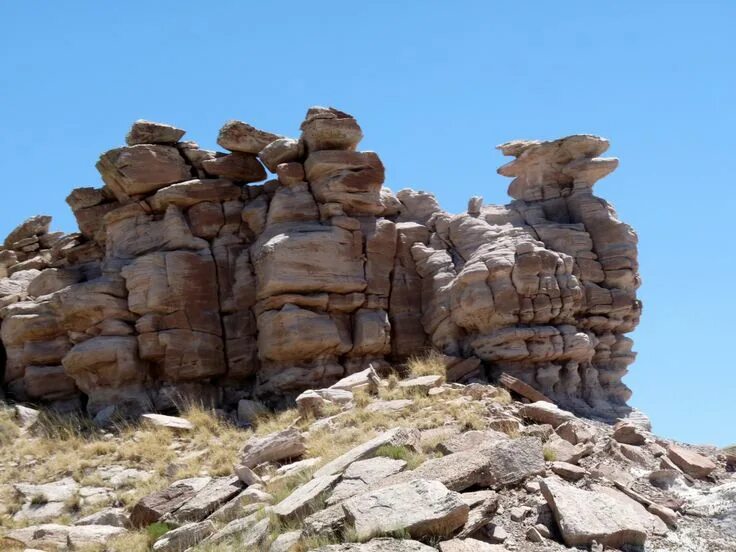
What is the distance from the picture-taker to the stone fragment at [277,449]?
15320 mm

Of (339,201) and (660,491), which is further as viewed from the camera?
(339,201)

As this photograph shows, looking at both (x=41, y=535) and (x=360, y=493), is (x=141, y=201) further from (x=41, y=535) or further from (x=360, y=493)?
(x=360, y=493)

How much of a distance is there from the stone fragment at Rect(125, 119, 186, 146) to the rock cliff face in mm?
44

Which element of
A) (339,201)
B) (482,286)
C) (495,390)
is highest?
(339,201)

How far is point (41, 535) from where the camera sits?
1423 cm

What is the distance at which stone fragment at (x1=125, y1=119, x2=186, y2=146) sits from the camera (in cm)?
2430

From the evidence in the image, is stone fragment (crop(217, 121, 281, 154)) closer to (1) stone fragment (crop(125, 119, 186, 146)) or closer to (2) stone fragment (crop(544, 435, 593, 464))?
(1) stone fragment (crop(125, 119, 186, 146))

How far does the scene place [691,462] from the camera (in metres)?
14.3

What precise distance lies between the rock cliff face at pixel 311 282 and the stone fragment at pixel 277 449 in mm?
5646

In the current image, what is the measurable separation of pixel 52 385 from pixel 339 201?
9293mm

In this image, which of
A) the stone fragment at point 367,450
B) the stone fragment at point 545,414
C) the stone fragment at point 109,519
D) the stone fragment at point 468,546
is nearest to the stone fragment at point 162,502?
→ the stone fragment at point 109,519

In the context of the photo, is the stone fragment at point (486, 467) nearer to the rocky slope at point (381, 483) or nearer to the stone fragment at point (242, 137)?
the rocky slope at point (381, 483)

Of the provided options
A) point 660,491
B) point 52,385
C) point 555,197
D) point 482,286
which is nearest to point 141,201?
point 52,385

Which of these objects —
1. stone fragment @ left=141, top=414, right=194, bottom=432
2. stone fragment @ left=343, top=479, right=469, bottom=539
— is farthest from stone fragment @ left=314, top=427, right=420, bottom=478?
stone fragment @ left=141, top=414, right=194, bottom=432
